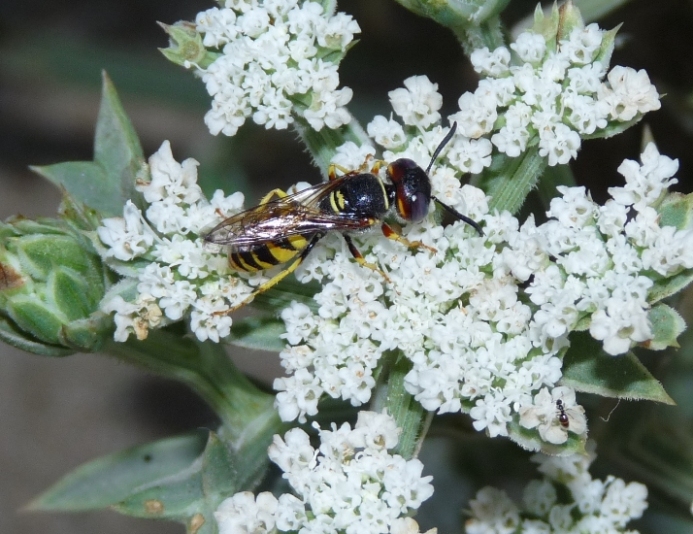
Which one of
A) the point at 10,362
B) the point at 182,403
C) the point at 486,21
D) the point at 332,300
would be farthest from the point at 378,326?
the point at 10,362

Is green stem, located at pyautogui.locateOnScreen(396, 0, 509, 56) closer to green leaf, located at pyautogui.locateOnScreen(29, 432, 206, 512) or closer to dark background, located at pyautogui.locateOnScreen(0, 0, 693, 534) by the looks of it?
dark background, located at pyautogui.locateOnScreen(0, 0, 693, 534)

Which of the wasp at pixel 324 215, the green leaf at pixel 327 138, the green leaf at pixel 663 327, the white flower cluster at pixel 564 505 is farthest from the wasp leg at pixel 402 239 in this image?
the white flower cluster at pixel 564 505

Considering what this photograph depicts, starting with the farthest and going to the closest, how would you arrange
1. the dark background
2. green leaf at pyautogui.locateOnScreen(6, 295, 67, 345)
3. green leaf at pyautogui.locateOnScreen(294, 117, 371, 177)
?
the dark background
green leaf at pyautogui.locateOnScreen(294, 117, 371, 177)
green leaf at pyautogui.locateOnScreen(6, 295, 67, 345)

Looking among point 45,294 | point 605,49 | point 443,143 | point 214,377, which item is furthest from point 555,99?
point 45,294

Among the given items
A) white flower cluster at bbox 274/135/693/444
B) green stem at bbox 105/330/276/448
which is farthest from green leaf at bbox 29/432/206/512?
white flower cluster at bbox 274/135/693/444

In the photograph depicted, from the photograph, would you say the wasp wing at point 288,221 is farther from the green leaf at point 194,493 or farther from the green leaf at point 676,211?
the green leaf at point 676,211
